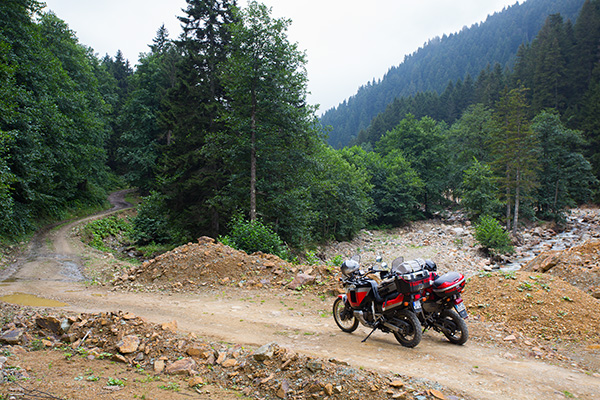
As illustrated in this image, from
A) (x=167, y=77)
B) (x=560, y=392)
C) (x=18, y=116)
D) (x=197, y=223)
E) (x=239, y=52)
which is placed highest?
(x=167, y=77)

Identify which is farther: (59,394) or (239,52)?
(239,52)

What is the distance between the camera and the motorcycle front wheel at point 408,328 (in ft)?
17.6

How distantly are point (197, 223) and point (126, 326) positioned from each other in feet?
39.8

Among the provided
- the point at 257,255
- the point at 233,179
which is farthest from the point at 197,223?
the point at 257,255

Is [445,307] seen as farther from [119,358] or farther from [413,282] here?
[119,358]

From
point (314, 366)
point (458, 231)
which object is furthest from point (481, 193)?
point (314, 366)

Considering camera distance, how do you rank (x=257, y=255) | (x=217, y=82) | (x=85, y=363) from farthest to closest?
(x=217, y=82)
(x=257, y=255)
(x=85, y=363)

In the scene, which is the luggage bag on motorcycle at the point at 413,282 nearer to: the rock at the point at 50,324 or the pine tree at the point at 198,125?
the rock at the point at 50,324

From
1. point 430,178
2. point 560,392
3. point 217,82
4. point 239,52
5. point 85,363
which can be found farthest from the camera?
point 430,178

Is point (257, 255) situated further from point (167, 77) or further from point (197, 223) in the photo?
point (167, 77)

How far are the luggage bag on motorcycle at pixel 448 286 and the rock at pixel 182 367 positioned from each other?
4.12 meters

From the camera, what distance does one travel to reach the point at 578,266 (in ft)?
33.7

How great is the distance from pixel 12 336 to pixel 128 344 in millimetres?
1957

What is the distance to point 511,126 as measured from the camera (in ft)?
100
